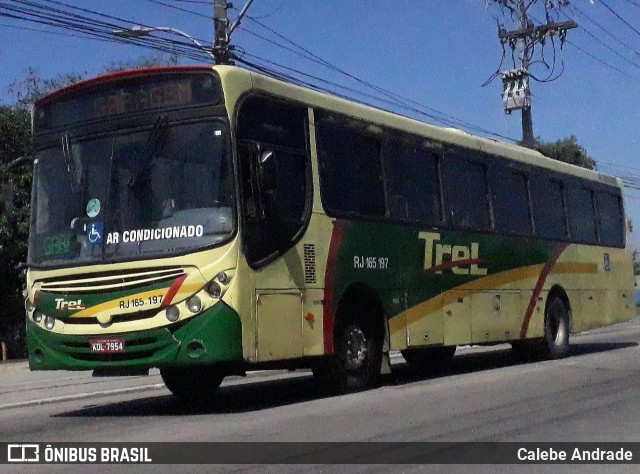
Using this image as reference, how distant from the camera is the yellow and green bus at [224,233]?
11281 mm

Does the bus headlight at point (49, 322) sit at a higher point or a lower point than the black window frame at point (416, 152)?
lower

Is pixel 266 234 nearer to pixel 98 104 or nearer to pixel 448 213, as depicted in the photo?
pixel 98 104

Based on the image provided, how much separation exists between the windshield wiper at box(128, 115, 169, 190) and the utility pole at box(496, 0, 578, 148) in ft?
94.0

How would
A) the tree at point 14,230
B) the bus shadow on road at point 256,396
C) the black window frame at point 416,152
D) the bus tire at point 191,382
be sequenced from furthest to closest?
1. the tree at point 14,230
2. the black window frame at point 416,152
3. the bus tire at point 191,382
4. the bus shadow on road at point 256,396

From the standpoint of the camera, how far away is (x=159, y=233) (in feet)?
37.4

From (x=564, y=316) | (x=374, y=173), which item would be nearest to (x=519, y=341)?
(x=564, y=316)

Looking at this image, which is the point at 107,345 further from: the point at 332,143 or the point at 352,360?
the point at 332,143

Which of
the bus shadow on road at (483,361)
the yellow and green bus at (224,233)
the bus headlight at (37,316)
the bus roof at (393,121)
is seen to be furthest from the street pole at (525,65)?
the bus headlight at (37,316)

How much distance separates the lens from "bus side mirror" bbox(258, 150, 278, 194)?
Answer: 37.7 ft

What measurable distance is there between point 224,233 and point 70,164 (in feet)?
6.71

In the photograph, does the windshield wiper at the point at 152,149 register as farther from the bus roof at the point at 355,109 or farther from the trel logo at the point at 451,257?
the trel logo at the point at 451,257

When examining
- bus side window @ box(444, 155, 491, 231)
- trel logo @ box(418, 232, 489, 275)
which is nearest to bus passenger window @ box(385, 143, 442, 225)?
trel logo @ box(418, 232, 489, 275)

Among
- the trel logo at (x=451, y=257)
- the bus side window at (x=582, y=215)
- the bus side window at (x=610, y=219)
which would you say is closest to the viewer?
the trel logo at (x=451, y=257)

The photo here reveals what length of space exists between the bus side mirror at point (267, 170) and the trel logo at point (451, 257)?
152 inches
